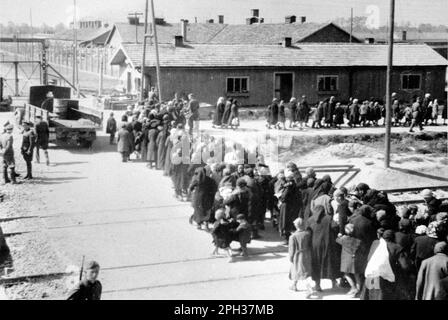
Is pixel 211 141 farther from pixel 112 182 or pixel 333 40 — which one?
pixel 333 40

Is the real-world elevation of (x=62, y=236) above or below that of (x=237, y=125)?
below

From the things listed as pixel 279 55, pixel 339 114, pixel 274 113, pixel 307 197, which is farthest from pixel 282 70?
pixel 307 197

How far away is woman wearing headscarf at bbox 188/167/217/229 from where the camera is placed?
44.2 ft

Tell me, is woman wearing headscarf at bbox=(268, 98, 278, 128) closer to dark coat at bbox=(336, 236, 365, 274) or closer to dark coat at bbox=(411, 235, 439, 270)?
dark coat at bbox=(336, 236, 365, 274)

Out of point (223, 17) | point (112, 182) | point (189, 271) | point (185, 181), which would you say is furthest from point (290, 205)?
point (223, 17)

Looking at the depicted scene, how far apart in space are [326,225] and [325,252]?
452 mm

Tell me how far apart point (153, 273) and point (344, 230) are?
3.45 meters

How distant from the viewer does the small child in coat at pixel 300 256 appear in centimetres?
1012

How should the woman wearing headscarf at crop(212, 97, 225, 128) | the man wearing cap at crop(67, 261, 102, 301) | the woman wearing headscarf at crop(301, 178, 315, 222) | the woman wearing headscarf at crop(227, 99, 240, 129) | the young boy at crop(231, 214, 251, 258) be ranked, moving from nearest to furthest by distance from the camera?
the man wearing cap at crop(67, 261, 102, 301) → the young boy at crop(231, 214, 251, 258) → the woman wearing headscarf at crop(301, 178, 315, 222) → the woman wearing headscarf at crop(227, 99, 240, 129) → the woman wearing headscarf at crop(212, 97, 225, 128)

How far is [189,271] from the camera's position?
35.9ft

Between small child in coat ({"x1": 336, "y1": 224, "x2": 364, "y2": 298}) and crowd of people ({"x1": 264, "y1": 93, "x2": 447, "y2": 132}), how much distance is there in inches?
735

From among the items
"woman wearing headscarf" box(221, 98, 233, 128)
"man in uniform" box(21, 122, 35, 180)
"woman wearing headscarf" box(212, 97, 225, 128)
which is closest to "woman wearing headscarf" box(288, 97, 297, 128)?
"woman wearing headscarf" box(221, 98, 233, 128)

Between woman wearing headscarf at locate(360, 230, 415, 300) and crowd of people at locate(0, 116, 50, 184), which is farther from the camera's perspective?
crowd of people at locate(0, 116, 50, 184)

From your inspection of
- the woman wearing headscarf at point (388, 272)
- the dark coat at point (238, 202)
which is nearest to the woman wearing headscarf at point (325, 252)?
the woman wearing headscarf at point (388, 272)
